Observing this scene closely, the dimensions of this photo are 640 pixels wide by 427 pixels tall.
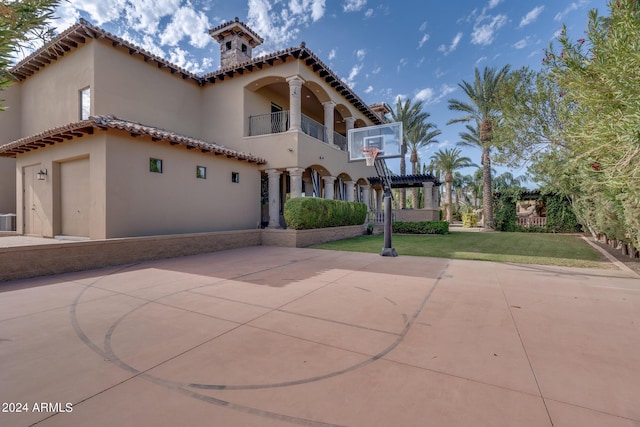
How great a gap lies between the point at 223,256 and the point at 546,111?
49.0 feet

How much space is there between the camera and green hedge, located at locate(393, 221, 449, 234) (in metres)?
19.8

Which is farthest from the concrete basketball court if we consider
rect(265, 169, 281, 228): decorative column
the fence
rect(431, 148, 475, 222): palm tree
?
rect(431, 148, 475, 222): palm tree

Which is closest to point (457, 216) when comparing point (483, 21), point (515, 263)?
point (483, 21)

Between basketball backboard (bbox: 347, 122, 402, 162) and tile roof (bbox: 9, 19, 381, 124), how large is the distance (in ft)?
16.8

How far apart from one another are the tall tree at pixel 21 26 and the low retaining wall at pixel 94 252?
13.4 feet

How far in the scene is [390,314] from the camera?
4.43 meters

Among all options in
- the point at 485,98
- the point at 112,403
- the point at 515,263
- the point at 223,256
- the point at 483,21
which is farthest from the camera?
the point at 485,98

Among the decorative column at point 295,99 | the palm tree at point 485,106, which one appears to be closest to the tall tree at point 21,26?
the decorative column at point 295,99

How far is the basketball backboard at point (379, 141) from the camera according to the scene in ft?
37.9

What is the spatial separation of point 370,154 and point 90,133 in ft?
33.9

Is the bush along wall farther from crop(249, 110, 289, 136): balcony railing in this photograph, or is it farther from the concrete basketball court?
the concrete basketball court

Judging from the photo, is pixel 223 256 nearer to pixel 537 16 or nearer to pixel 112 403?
pixel 112 403

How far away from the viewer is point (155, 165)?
10.8 metres

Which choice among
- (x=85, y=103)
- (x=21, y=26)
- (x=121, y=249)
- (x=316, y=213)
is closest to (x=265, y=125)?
(x=316, y=213)
